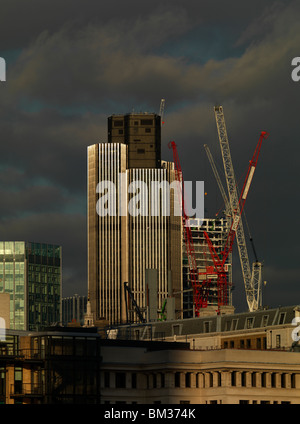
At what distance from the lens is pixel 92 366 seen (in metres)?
194

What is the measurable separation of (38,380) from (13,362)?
4716mm
